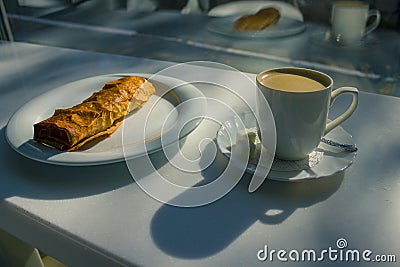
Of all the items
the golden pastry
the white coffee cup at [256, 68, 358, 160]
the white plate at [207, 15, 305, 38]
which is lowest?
the white plate at [207, 15, 305, 38]

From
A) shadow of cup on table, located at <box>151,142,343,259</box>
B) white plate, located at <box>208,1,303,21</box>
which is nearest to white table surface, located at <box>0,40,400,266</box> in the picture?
shadow of cup on table, located at <box>151,142,343,259</box>

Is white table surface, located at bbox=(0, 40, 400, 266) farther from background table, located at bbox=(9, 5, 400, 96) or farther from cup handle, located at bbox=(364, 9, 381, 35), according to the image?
cup handle, located at bbox=(364, 9, 381, 35)

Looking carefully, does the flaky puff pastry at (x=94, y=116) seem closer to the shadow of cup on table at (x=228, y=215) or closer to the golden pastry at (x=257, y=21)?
the shadow of cup on table at (x=228, y=215)

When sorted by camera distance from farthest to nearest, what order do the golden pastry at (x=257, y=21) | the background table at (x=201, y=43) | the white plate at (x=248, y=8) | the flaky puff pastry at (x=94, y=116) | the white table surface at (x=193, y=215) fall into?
1. the white plate at (x=248, y=8)
2. the golden pastry at (x=257, y=21)
3. the background table at (x=201, y=43)
4. the flaky puff pastry at (x=94, y=116)
5. the white table surface at (x=193, y=215)

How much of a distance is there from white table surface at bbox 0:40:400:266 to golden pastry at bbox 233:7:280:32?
0.75 metres

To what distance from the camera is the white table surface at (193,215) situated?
1.18 feet

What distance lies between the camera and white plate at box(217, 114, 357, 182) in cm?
42

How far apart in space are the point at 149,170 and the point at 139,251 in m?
0.13

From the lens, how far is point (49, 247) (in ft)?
1.35

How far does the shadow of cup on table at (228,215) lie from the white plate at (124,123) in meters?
0.09

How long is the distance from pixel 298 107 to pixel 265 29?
84cm

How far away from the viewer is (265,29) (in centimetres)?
120

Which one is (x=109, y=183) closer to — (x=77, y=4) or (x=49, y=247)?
(x=49, y=247)

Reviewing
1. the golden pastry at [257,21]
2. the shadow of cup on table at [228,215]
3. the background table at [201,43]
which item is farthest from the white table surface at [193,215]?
the golden pastry at [257,21]
